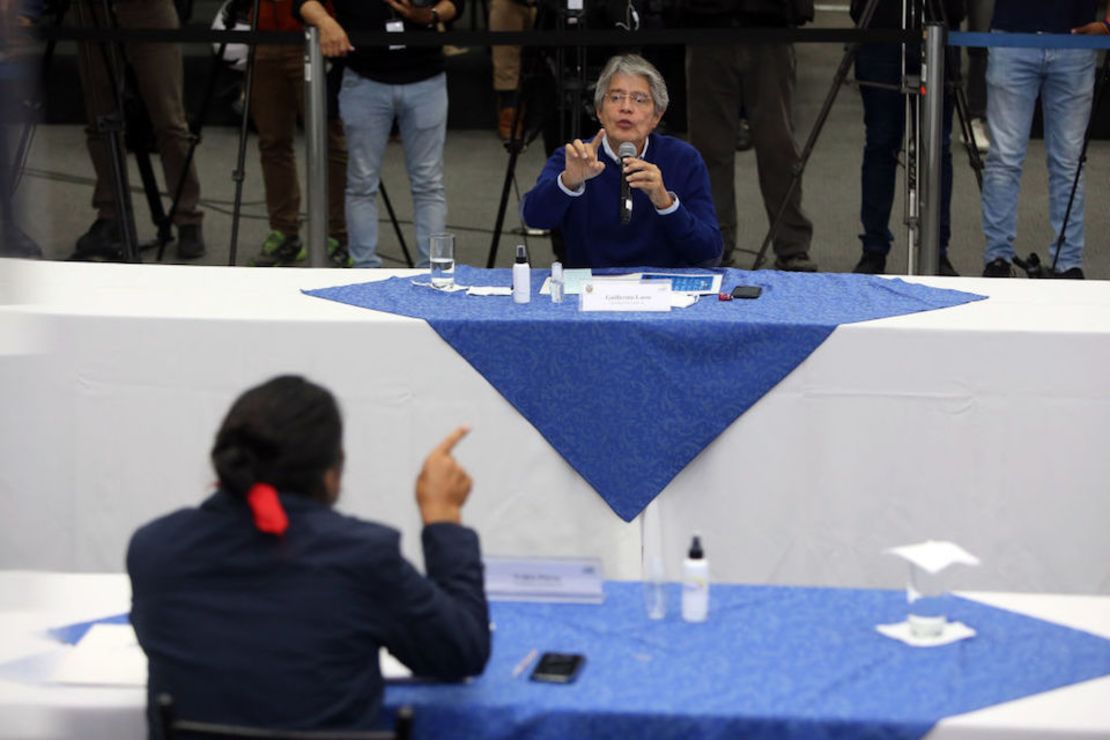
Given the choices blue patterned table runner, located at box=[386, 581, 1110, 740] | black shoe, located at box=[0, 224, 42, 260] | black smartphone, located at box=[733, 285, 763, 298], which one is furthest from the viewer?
black smartphone, located at box=[733, 285, 763, 298]

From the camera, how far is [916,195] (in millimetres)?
4887

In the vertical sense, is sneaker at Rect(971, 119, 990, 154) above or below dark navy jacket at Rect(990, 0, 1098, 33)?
below

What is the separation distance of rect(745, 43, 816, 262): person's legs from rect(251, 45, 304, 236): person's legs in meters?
1.60

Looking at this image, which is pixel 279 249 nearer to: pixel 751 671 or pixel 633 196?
pixel 633 196

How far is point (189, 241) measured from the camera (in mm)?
5898

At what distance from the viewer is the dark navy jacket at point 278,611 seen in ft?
6.02

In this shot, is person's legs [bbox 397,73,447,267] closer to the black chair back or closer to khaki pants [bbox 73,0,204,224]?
khaki pants [bbox 73,0,204,224]

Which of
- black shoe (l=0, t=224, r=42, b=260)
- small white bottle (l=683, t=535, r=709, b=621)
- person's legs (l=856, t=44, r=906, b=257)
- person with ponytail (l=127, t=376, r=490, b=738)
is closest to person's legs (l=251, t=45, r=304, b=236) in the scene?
person's legs (l=856, t=44, r=906, b=257)

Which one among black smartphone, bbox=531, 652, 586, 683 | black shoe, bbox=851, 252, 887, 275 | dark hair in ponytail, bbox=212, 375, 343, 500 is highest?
dark hair in ponytail, bbox=212, 375, 343, 500

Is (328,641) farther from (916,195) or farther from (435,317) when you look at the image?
(916,195)

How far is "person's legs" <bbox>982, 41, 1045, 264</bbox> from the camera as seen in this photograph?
5219mm

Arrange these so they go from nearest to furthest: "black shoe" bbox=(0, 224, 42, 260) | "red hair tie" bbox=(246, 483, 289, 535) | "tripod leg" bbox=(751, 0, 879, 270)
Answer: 1. "black shoe" bbox=(0, 224, 42, 260)
2. "red hair tie" bbox=(246, 483, 289, 535)
3. "tripod leg" bbox=(751, 0, 879, 270)

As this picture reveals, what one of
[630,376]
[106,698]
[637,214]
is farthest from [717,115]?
[106,698]

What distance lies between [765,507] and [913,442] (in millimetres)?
329
